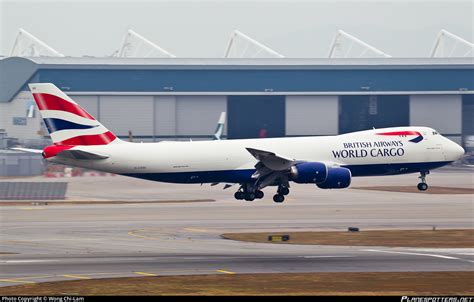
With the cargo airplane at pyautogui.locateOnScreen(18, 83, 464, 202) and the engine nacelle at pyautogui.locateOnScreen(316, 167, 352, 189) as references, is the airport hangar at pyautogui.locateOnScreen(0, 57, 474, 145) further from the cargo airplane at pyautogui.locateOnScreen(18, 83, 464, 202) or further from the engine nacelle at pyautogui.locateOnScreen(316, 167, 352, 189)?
the engine nacelle at pyautogui.locateOnScreen(316, 167, 352, 189)

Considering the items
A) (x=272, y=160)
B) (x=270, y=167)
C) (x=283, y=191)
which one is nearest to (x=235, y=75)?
(x=283, y=191)

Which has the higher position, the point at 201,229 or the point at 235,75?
the point at 235,75

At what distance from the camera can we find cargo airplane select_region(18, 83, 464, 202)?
69.3 m

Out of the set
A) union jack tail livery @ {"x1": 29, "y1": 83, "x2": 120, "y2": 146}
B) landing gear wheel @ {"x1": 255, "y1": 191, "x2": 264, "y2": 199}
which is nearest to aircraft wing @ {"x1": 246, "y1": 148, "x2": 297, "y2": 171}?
landing gear wheel @ {"x1": 255, "y1": 191, "x2": 264, "y2": 199}

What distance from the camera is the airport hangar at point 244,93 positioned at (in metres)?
153

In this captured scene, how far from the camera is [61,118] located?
69250 millimetres

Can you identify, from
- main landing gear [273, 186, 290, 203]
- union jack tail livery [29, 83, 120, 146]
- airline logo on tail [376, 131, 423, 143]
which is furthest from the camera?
airline logo on tail [376, 131, 423, 143]

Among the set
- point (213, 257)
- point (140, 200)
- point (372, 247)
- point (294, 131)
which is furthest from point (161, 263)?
point (294, 131)

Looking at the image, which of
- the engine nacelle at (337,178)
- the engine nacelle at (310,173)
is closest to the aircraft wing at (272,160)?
the engine nacelle at (310,173)

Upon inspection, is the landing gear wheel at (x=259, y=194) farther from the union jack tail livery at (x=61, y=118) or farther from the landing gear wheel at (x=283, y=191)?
the union jack tail livery at (x=61, y=118)

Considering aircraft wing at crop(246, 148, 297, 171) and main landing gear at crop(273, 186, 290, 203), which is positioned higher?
aircraft wing at crop(246, 148, 297, 171)

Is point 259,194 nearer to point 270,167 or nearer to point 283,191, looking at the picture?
point 283,191

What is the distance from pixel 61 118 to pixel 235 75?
8822 centimetres

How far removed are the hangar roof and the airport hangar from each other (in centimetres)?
16
